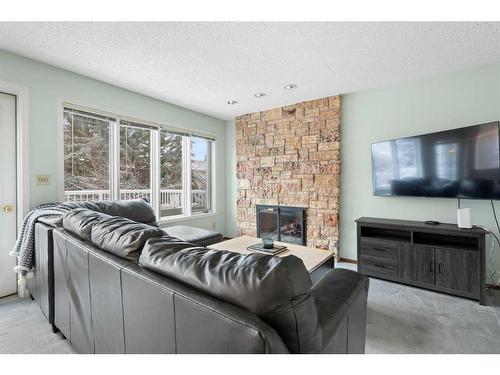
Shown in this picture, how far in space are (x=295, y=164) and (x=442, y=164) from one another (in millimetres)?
1784

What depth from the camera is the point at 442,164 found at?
258 cm

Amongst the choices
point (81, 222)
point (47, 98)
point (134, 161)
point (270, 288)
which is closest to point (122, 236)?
point (81, 222)

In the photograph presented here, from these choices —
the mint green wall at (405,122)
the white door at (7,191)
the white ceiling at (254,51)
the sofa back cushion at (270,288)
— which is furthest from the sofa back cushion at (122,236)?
the mint green wall at (405,122)

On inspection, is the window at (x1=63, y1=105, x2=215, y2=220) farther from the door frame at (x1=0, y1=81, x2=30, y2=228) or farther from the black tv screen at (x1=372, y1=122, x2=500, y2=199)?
the black tv screen at (x1=372, y1=122, x2=500, y2=199)

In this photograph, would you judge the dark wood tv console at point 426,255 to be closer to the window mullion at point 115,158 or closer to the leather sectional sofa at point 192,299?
the leather sectional sofa at point 192,299

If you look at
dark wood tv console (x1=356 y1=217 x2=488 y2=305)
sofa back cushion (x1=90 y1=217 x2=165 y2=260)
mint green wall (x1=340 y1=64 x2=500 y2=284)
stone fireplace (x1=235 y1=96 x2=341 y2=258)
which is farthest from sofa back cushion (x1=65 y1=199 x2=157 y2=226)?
mint green wall (x1=340 y1=64 x2=500 y2=284)

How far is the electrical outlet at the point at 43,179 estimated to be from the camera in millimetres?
2480

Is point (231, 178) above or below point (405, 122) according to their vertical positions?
below

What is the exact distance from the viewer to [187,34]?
1.98m

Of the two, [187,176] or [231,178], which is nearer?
[187,176]

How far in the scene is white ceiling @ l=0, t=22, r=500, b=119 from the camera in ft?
6.29

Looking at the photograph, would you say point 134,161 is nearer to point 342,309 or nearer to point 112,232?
point 112,232

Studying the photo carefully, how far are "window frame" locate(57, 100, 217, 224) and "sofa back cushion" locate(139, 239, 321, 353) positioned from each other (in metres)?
2.61
